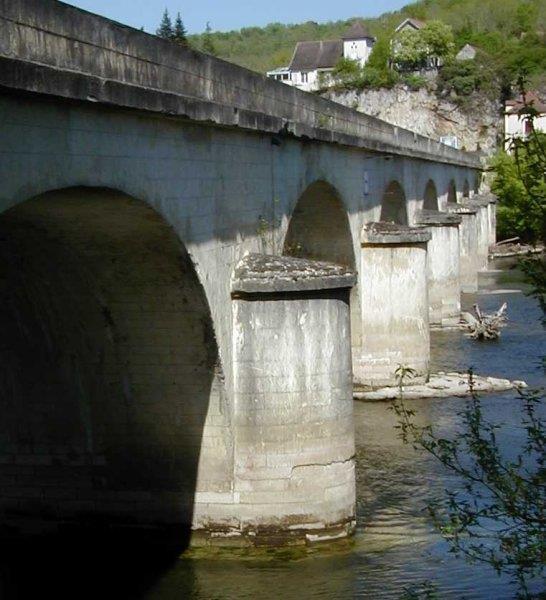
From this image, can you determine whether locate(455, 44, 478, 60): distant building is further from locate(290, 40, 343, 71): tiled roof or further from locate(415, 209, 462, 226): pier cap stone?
locate(415, 209, 462, 226): pier cap stone

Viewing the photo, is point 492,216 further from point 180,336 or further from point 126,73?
point 126,73

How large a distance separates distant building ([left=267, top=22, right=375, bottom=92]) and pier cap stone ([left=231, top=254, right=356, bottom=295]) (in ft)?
263

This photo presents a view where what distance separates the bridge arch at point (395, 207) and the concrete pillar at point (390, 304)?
16.3 ft

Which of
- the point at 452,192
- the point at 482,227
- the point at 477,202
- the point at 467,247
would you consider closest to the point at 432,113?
the point at 482,227

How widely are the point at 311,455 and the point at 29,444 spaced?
2763 millimetres

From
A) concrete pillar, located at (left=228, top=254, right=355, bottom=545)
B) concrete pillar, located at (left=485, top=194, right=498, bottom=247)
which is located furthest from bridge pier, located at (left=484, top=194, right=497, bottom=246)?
concrete pillar, located at (left=228, top=254, right=355, bottom=545)

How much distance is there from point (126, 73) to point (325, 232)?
11.1m

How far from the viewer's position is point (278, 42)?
416 feet

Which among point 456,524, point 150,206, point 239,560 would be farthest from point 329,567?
point 456,524

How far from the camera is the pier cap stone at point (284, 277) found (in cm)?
1209

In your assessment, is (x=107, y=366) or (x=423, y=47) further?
(x=423, y=47)

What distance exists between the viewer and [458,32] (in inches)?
3595

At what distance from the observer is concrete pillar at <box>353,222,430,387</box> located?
21.2m

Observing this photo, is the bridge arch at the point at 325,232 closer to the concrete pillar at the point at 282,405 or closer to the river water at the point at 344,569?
the river water at the point at 344,569
